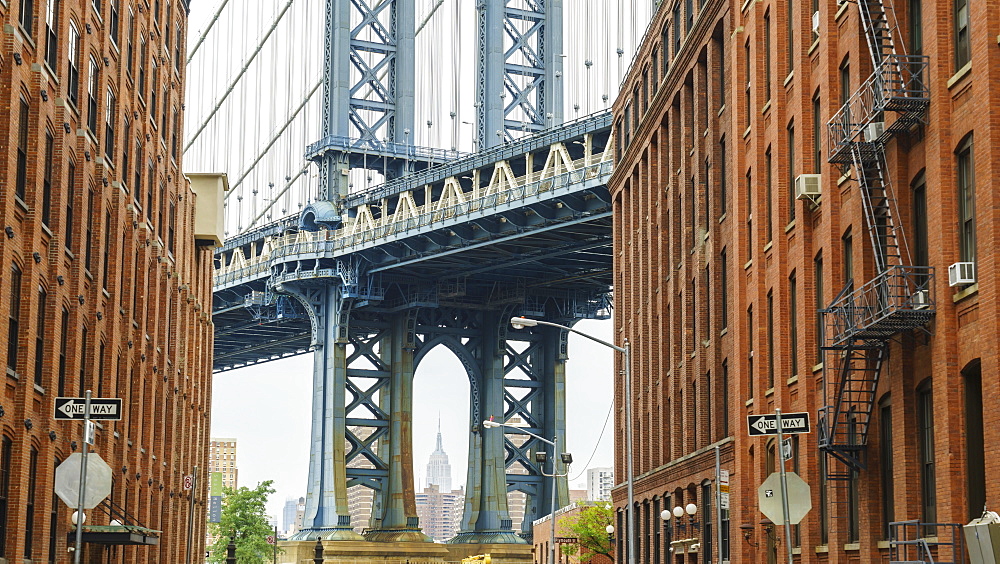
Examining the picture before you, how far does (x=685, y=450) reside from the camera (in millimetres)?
48656

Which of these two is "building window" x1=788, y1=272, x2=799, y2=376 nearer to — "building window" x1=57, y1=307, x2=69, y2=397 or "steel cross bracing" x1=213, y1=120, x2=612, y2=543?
"building window" x1=57, y1=307, x2=69, y2=397

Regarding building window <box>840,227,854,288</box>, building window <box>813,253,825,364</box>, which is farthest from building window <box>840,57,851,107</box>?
building window <box>813,253,825,364</box>

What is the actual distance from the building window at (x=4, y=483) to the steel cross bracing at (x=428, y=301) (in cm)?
5006

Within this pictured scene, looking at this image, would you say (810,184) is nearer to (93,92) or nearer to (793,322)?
(793,322)

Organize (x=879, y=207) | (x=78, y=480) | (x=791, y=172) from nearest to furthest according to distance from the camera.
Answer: (x=78, y=480)
(x=879, y=207)
(x=791, y=172)

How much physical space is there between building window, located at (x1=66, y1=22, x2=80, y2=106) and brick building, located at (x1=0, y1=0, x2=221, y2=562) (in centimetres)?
5

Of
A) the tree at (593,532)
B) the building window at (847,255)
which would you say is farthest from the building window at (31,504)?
the tree at (593,532)

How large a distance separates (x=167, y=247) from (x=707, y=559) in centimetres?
2193

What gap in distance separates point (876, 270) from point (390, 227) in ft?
204

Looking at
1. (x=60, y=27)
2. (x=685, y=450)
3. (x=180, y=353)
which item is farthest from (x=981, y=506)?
(x=180, y=353)

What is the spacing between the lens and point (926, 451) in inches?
1029

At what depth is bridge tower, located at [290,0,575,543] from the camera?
9638cm

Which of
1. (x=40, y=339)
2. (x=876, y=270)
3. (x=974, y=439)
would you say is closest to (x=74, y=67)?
(x=40, y=339)

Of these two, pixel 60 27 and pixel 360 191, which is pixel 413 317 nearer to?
pixel 360 191
